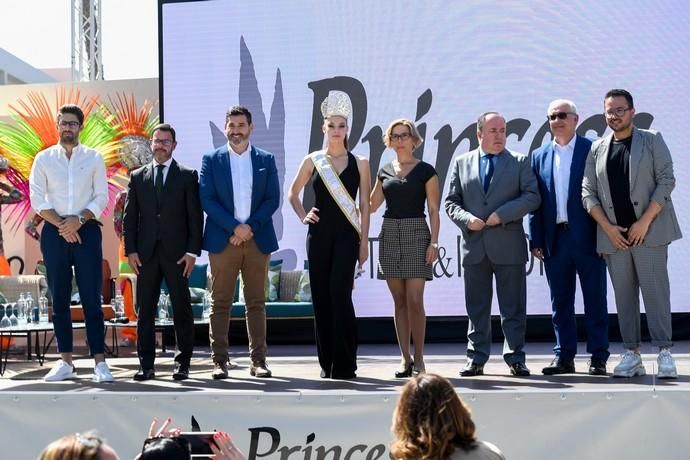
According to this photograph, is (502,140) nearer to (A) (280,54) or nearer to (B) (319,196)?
(B) (319,196)

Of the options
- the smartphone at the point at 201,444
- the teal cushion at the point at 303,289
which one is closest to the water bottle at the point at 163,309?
the teal cushion at the point at 303,289

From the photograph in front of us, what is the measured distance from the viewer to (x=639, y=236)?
3971 mm

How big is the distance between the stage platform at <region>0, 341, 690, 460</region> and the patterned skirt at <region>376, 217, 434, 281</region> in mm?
702

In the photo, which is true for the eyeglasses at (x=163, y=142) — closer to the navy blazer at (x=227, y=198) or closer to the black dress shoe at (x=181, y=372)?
the navy blazer at (x=227, y=198)

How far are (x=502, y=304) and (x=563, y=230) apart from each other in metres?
0.50

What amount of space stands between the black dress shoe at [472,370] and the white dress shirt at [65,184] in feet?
6.87

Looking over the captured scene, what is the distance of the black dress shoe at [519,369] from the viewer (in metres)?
4.14

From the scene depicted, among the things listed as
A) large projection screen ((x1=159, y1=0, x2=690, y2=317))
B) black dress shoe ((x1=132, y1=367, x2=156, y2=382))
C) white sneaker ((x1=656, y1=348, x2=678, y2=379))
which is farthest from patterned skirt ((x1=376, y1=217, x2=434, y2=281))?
large projection screen ((x1=159, y1=0, x2=690, y2=317))

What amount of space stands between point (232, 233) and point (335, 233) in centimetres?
55

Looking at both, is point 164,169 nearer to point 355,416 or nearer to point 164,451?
point 355,416

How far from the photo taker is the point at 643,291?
158 inches

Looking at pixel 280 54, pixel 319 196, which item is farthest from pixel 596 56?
pixel 319 196

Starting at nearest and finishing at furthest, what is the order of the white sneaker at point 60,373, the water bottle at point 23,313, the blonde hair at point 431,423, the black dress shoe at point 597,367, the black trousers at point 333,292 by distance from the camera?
1. the blonde hair at point 431,423
2. the black dress shoe at point 597,367
3. the black trousers at point 333,292
4. the white sneaker at point 60,373
5. the water bottle at point 23,313

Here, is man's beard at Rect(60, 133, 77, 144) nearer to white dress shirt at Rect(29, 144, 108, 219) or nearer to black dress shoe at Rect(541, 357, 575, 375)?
white dress shirt at Rect(29, 144, 108, 219)
